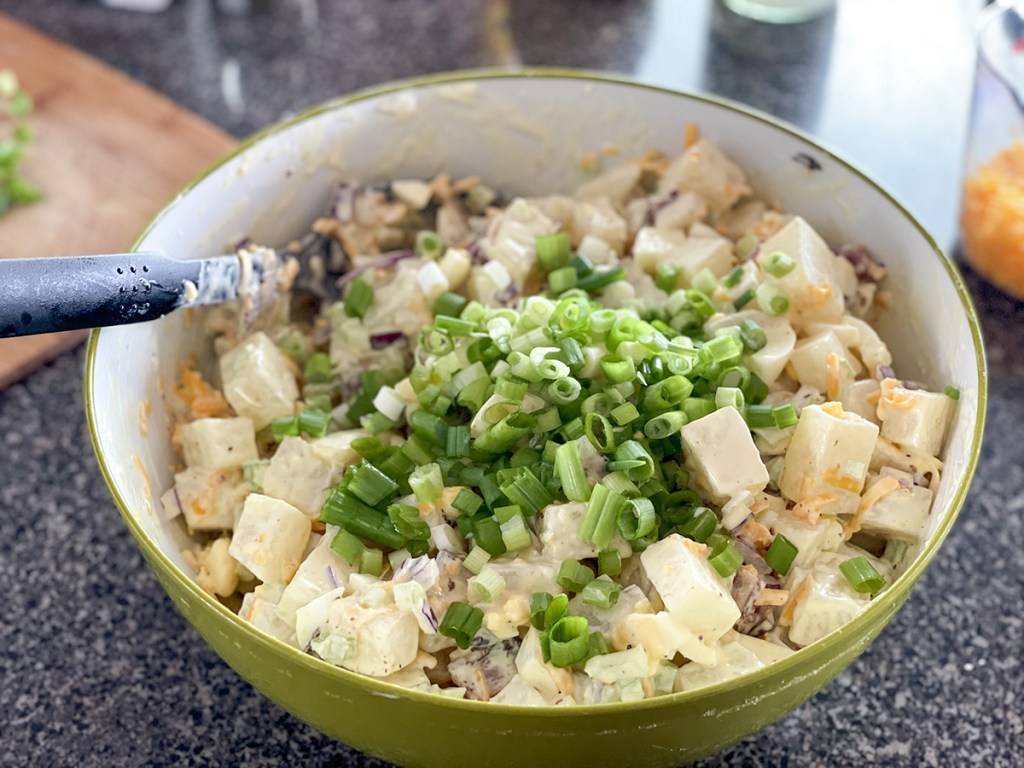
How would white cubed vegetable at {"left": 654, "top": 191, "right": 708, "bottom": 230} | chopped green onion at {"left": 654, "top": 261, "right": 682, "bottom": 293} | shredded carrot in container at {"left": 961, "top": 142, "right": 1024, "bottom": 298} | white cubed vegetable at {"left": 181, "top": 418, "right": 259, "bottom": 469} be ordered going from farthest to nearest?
shredded carrot in container at {"left": 961, "top": 142, "right": 1024, "bottom": 298} → white cubed vegetable at {"left": 654, "top": 191, "right": 708, "bottom": 230} → chopped green onion at {"left": 654, "top": 261, "right": 682, "bottom": 293} → white cubed vegetable at {"left": 181, "top": 418, "right": 259, "bottom": 469}

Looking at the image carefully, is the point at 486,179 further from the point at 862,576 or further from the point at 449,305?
the point at 862,576

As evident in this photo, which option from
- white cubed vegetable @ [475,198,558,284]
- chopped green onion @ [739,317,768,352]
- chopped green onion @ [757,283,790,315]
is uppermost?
chopped green onion @ [757,283,790,315]

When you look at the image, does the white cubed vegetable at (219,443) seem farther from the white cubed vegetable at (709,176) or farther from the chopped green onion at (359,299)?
the white cubed vegetable at (709,176)

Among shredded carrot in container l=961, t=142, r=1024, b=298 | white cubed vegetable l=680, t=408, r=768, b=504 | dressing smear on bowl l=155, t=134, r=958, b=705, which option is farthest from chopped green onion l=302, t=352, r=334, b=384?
shredded carrot in container l=961, t=142, r=1024, b=298

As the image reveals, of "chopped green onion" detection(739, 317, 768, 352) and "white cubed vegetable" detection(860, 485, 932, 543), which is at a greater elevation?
"chopped green onion" detection(739, 317, 768, 352)

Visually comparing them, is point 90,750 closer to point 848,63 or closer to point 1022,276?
point 1022,276

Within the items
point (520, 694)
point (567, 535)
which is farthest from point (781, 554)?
point (520, 694)

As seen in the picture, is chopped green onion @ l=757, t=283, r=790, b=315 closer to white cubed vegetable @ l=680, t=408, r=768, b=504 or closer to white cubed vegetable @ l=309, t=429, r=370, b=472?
white cubed vegetable @ l=680, t=408, r=768, b=504
